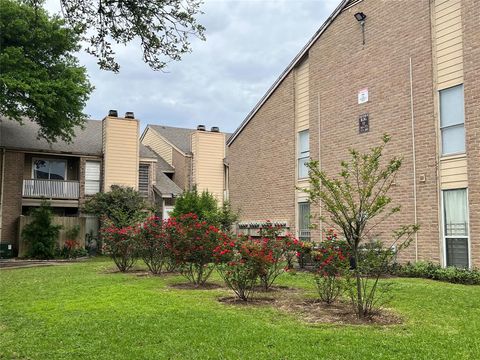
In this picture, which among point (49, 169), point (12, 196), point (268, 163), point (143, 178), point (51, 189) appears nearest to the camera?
point (268, 163)

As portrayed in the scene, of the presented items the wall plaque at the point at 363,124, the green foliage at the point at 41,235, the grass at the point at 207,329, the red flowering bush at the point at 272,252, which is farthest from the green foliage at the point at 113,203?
the grass at the point at 207,329

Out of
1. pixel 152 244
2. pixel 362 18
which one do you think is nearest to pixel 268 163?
→ pixel 362 18

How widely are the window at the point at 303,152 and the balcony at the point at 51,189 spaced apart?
15516mm

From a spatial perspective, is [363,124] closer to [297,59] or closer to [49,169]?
[297,59]

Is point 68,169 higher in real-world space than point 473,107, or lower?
higher

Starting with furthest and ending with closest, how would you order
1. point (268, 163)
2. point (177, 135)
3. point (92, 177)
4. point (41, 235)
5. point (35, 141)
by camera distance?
point (177, 135) < point (92, 177) < point (35, 141) < point (41, 235) < point (268, 163)

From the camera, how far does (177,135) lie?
3934 cm

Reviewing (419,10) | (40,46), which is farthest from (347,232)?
(40,46)

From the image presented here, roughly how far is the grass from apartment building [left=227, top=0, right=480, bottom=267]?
377 centimetres

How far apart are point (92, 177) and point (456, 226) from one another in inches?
887

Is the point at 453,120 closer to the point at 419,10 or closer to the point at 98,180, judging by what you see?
the point at 419,10

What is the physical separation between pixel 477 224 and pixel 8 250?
904 inches

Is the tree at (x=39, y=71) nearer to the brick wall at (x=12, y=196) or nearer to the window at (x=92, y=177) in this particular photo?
the brick wall at (x=12, y=196)

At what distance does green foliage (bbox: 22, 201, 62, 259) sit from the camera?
24969mm
